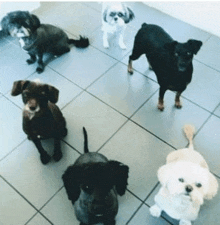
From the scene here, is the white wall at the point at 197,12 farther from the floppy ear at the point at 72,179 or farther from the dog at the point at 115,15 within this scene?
the floppy ear at the point at 72,179

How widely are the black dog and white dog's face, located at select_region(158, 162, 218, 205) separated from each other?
867 millimetres

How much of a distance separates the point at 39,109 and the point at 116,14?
4.20 feet

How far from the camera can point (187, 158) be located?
5.39 ft

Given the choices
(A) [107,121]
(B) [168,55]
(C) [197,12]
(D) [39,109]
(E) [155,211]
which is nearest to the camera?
(D) [39,109]

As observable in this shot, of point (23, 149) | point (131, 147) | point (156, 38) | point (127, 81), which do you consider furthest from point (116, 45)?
point (23, 149)

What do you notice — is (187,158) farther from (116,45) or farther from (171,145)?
(116,45)

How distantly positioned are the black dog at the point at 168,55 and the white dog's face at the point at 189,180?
87cm

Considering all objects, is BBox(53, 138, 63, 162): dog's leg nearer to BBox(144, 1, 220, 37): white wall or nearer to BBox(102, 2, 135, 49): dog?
BBox(102, 2, 135, 49): dog

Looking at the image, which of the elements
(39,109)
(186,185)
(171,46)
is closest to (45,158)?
(39,109)

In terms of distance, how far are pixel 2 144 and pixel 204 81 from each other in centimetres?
205

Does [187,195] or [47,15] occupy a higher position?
[187,195]

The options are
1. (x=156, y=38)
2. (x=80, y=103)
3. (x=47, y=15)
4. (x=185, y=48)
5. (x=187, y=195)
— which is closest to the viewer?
(x=187, y=195)

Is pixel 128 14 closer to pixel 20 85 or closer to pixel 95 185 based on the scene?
pixel 20 85

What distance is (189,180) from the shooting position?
1.35 metres
